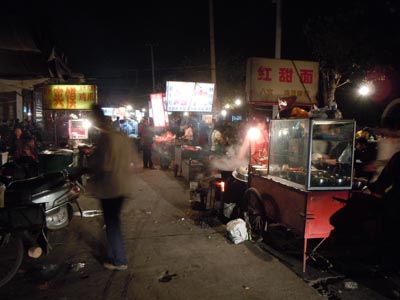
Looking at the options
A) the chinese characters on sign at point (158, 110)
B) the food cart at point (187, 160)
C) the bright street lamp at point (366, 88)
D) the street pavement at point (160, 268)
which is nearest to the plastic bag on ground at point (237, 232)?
the street pavement at point (160, 268)

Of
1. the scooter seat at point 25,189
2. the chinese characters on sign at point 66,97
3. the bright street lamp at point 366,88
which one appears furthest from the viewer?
the bright street lamp at point 366,88

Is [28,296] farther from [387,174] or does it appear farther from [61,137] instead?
[61,137]

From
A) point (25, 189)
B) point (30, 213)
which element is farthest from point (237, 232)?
point (25, 189)

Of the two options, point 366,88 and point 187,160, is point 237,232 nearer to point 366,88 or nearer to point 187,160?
point 187,160

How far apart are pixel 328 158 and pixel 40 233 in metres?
5.47

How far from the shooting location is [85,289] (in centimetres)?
438

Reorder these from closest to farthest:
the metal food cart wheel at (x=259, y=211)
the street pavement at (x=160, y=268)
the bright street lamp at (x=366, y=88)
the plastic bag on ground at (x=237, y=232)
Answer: the street pavement at (x=160, y=268)
the metal food cart wheel at (x=259, y=211)
the plastic bag on ground at (x=237, y=232)
the bright street lamp at (x=366, y=88)

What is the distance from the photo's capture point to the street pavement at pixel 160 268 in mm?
4312

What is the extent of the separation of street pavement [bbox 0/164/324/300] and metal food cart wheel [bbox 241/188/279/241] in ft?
1.09

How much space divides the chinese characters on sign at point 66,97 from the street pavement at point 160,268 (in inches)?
279

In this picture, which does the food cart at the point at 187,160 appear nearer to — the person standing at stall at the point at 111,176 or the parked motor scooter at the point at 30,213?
the parked motor scooter at the point at 30,213

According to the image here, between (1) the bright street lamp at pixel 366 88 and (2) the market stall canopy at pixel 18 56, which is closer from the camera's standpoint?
(2) the market stall canopy at pixel 18 56

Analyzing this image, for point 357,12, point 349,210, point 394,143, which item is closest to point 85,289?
point 349,210

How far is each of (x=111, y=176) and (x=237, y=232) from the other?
266 cm
